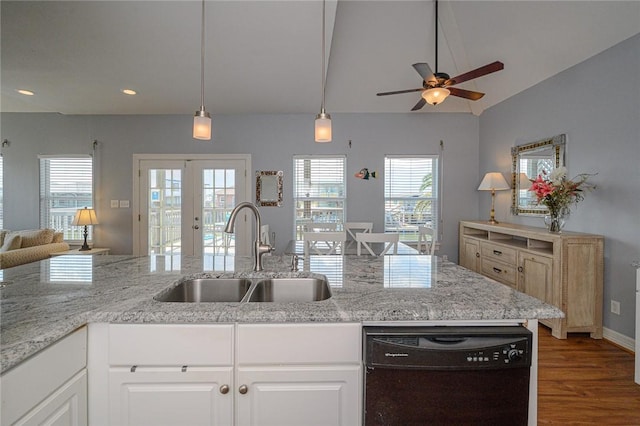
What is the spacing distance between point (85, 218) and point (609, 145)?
644cm

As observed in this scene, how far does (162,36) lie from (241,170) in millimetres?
2229

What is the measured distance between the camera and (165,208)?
4926 mm

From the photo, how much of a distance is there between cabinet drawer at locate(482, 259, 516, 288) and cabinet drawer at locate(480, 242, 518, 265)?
54mm

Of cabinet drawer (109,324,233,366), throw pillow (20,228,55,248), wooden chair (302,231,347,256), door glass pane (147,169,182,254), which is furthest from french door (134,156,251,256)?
cabinet drawer (109,324,233,366)

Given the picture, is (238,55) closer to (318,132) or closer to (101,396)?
(318,132)

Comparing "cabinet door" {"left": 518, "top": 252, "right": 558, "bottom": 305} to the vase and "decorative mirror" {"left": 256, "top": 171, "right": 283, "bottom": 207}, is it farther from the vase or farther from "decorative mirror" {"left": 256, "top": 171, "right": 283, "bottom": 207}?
"decorative mirror" {"left": 256, "top": 171, "right": 283, "bottom": 207}

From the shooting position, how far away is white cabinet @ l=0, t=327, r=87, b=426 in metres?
0.74

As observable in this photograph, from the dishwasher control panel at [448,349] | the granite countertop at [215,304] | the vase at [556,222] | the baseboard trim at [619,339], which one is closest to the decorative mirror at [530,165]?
the vase at [556,222]

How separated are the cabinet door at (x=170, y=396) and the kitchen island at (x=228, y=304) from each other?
169 mm

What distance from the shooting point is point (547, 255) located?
2836mm

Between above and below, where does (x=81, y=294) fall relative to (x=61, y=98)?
below

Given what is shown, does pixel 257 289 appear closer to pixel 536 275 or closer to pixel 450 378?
pixel 450 378

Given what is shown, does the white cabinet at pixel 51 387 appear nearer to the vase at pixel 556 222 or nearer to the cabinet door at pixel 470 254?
the vase at pixel 556 222

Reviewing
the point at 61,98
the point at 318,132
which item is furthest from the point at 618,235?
the point at 61,98
